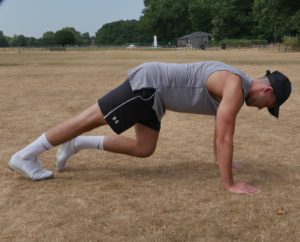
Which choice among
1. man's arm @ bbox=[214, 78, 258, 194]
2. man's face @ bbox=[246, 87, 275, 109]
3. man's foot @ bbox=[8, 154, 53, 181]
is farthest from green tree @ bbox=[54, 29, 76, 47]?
man's arm @ bbox=[214, 78, 258, 194]

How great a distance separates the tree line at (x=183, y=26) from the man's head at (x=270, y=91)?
55.0m

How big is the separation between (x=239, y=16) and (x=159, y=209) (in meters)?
95.4

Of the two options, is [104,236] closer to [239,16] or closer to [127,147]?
[127,147]

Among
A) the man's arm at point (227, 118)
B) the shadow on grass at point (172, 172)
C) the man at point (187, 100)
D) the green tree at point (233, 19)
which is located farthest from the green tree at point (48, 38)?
the man's arm at point (227, 118)

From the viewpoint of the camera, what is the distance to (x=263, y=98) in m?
4.09

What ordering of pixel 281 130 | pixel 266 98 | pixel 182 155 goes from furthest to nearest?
1. pixel 281 130
2. pixel 182 155
3. pixel 266 98

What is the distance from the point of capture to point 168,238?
325cm

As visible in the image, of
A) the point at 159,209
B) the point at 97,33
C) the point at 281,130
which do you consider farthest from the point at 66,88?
the point at 97,33

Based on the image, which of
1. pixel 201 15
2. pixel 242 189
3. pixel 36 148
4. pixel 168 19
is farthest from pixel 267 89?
pixel 168 19

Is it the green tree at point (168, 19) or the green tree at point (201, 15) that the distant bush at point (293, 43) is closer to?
the green tree at point (201, 15)

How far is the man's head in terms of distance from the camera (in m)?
4.06

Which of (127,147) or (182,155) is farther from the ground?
(127,147)

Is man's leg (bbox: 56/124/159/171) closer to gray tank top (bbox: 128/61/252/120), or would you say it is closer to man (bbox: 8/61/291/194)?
man (bbox: 8/61/291/194)

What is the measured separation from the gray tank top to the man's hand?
633mm
